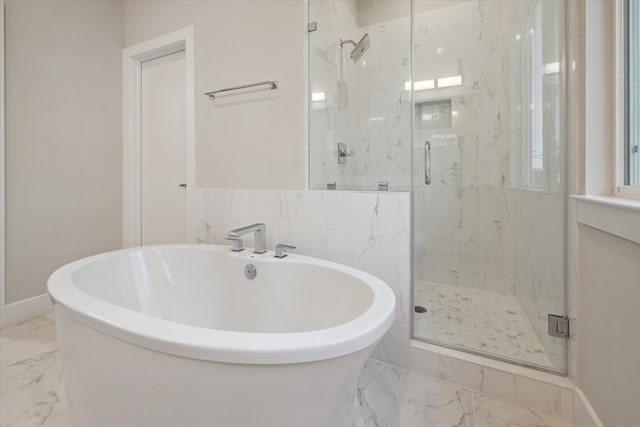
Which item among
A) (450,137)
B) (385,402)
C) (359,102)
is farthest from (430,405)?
(359,102)

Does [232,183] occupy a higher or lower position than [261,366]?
higher

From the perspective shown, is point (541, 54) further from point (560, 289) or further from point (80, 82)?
point (80, 82)

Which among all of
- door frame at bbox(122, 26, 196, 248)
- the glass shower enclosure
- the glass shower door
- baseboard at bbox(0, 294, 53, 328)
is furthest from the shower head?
baseboard at bbox(0, 294, 53, 328)

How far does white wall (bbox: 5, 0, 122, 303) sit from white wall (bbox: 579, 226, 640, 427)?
3118mm

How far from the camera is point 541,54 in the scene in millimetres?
1591

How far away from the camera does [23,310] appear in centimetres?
200

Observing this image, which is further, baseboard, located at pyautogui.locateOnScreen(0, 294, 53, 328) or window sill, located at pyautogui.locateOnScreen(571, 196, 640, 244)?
baseboard, located at pyautogui.locateOnScreen(0, 294, 53, 328)

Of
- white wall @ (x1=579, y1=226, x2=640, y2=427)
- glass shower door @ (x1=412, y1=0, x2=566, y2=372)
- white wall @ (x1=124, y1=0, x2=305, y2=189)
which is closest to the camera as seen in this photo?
white wall @ (x1=579, y1=226, x2=640, y2=427)

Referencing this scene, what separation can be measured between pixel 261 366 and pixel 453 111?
2.27m

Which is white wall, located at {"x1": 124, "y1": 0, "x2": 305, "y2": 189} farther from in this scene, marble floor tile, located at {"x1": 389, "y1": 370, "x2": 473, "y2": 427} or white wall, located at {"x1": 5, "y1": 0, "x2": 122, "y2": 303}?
marble floor tile, located at {"x1": 389, "y1": 370, "x2": 473, "y2": 427}

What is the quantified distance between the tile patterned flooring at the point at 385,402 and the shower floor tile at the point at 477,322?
8.9 inches

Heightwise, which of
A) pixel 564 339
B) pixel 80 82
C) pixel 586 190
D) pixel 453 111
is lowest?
pixel 564 339

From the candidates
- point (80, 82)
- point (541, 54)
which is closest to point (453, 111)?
point (541, 54)

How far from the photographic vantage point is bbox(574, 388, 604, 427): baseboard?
100 centimetres
